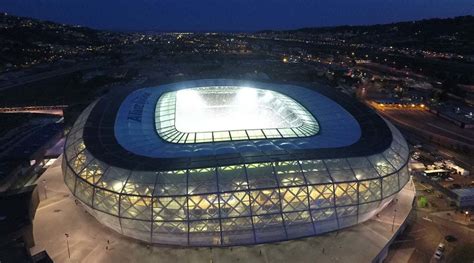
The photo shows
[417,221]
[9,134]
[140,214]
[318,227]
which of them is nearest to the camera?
[140,214]

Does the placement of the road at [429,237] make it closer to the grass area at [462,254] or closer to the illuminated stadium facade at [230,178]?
the grass area at [462,254]

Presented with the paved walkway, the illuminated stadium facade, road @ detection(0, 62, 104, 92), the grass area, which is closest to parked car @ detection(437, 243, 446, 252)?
the grass area

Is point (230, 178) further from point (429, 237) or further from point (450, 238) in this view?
point (450, 238)

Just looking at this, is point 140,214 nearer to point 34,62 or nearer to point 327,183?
point 327,183

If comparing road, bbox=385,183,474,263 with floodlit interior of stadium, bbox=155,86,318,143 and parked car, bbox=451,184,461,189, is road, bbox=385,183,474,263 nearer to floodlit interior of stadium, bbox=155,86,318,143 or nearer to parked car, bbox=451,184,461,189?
parked car, bbox=451,184,461,189

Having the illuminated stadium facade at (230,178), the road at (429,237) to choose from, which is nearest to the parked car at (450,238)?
the road at (429,237)

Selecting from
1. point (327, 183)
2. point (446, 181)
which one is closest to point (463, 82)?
point (446, 181)

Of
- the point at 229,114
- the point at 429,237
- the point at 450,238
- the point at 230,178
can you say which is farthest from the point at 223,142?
the point at 450,238
